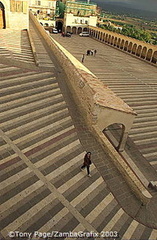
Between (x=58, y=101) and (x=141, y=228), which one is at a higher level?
(x=58, y=101)

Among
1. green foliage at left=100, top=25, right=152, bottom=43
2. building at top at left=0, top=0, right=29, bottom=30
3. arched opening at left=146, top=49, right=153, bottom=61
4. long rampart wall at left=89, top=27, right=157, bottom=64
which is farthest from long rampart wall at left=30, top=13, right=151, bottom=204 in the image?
green foliage at left=100, top=25, right=152, bottom=43

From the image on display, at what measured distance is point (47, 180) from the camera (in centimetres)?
703

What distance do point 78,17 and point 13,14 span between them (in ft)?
116

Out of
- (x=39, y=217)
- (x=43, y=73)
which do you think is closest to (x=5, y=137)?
(x=39, y=217)

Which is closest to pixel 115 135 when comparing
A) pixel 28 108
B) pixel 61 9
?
pixel 28 108

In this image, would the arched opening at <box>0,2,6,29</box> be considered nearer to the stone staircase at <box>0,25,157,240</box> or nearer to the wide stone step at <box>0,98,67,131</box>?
the stone staircase at <box>0,25,157,240</box>

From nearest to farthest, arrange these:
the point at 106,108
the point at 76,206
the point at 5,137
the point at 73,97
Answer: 1. the point at 76,206
2. the point at 5,137
3. the point at 106,108
4. the point at 73,97

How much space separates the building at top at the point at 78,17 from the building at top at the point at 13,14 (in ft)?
109

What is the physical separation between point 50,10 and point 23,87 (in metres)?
59.8

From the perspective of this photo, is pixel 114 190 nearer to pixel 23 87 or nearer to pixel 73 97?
pixel 73 97

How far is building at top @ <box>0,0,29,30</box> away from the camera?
20469 millimetres

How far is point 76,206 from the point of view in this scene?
6594mm

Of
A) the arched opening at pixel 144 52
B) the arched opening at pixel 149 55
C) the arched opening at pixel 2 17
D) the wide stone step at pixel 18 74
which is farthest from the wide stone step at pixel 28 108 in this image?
the arched opening at pixel 144 52

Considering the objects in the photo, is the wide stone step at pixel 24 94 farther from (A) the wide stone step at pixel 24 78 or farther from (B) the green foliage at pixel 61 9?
(B) the green foliage at pixel 61 9
